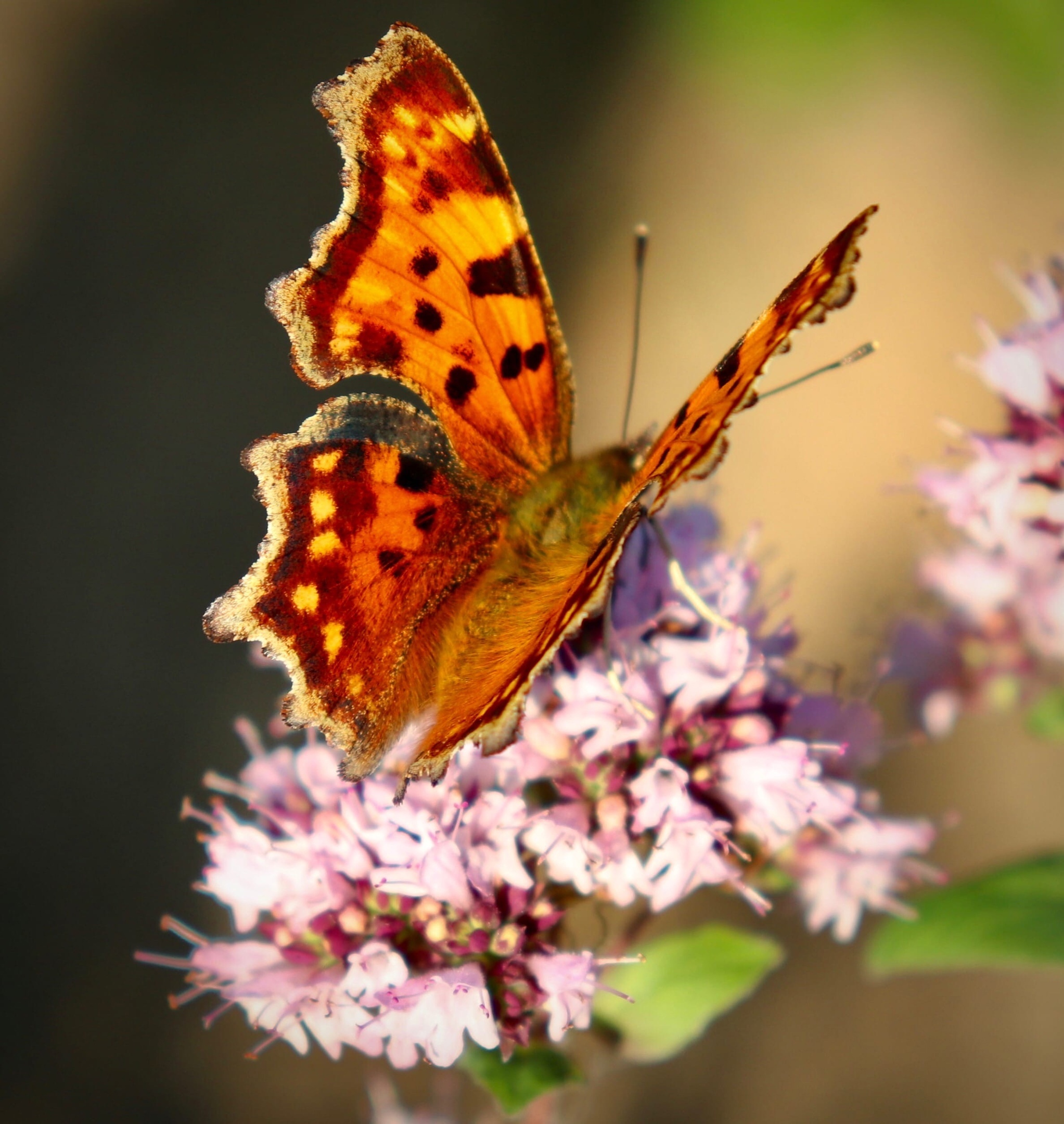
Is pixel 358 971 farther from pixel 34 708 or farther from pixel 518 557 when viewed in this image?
pixel 34 708

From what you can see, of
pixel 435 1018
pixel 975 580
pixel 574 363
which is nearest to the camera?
pixel 435 1018

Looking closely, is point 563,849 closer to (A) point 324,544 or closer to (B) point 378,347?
(A) point 324,544

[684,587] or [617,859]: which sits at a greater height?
[684,587]

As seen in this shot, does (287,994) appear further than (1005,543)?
No

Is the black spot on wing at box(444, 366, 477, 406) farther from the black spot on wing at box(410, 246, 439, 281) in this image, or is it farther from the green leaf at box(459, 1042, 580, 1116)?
the green leaf at box(459, 1042, 580, 1116)

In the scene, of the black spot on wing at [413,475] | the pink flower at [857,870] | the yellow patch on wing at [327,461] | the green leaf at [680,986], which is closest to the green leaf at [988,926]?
the pink flower at [857,870]

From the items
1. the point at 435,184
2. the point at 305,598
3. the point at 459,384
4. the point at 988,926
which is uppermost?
the point at 435,184

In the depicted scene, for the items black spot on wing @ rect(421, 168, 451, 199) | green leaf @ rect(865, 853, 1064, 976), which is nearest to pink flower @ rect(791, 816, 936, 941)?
green leaf @ rect(865, 853, 1064, 976)

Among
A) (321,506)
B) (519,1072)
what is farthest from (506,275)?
(519,1072)
